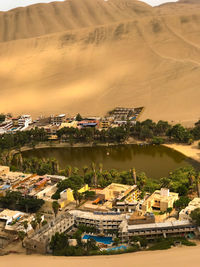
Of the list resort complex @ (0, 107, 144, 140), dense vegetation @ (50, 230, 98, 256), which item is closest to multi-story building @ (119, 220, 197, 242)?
dense vegetation @ (50, 230, 98, 256)

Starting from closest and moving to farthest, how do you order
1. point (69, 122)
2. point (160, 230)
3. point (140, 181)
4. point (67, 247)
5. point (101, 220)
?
point (67, 247) < point (160, 230) < point (101, 220) < point (140, 181) < point (69, 122)

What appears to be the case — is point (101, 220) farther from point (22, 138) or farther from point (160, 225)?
point (22, 138)

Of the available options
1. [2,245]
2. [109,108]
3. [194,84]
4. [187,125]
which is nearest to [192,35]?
[194,84]

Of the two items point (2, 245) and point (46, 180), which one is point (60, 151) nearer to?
point (46, 180)

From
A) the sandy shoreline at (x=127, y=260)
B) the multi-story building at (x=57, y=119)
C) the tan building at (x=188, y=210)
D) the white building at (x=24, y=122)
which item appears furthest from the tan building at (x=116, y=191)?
the white building at (x=24, y=122)

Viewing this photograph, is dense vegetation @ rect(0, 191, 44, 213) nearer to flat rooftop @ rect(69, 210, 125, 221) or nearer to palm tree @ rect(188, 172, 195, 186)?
flat rooftop @ rect(69, 210, 125, 221)

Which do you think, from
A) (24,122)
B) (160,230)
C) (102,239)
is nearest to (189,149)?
(160,230)

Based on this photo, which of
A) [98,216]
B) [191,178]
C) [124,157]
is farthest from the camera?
[124,157]
